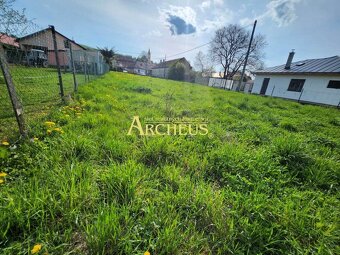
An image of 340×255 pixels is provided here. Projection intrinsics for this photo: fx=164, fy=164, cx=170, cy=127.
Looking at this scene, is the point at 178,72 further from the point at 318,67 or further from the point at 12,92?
the point at 12,92

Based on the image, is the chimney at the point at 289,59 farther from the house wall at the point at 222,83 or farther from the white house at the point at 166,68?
the white house at the point at 166,68

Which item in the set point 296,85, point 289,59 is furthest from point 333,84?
point 289,59

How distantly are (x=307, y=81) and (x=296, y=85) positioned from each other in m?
1.09

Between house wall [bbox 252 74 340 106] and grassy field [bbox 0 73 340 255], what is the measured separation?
49.7ft

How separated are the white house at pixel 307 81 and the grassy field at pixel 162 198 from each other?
50.7 ft

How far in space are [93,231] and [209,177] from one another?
142 centimetres

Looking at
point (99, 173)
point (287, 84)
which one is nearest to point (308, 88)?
point (287, 84)

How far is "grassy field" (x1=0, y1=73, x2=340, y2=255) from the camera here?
4.03 feet

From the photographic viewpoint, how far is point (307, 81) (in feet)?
51.4

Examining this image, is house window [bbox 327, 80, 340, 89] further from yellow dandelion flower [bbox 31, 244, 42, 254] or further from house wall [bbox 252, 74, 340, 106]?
yellow dandelion flower [bbox 31, 244, 42, 254]

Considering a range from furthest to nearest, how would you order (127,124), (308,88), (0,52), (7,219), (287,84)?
(287,84) → (308,88) → (127,124) → (0,52) → (7,219)

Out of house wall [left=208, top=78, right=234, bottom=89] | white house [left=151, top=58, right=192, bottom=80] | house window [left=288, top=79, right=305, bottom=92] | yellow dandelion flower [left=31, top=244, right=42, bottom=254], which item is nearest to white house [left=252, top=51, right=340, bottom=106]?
house window [left=288, top=79, right=305, bottom=92]

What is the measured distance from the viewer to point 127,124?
3.52 meters

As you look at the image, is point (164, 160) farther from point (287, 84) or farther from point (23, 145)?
point (287, 84)
